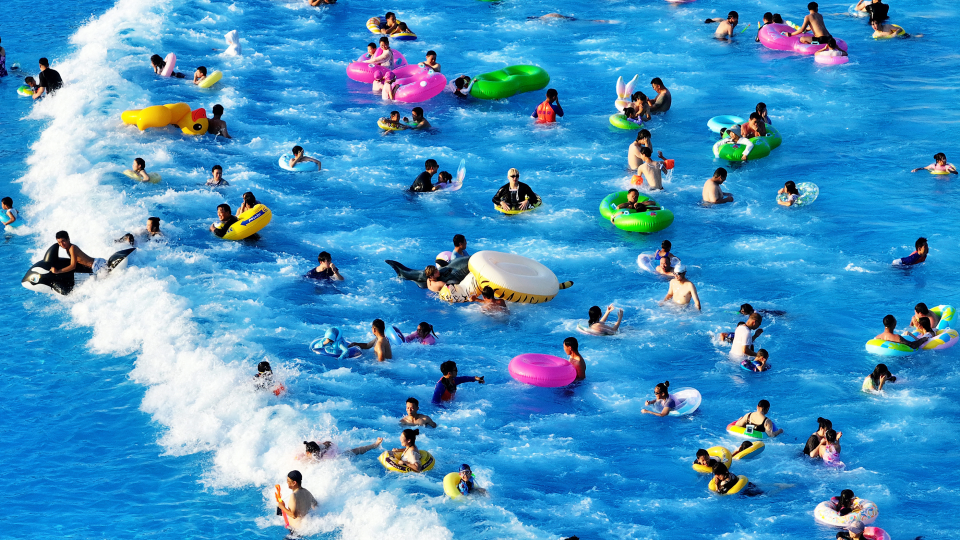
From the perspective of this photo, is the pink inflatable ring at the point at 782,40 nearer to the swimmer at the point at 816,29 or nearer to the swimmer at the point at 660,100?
the swimmer at the point at 816,29

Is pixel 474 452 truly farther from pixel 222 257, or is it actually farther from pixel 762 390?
pixel 222 257

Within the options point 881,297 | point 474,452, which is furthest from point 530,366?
point 881,297

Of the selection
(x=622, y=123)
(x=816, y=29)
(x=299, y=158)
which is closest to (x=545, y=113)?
(x=622, y=123)

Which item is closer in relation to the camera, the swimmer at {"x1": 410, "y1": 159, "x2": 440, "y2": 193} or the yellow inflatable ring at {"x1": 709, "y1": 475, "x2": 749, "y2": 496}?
the yellow inflatable ring at {"x1": 709, "y1": 475, "x2": 749, "y2": 496}

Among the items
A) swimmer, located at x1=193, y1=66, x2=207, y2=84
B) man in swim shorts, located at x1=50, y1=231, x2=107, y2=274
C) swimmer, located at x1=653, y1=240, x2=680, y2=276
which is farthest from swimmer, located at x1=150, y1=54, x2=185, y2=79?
swimmer, located at x1=653, y1=240, x2=680, y2=276

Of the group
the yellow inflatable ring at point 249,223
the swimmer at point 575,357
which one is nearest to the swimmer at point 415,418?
the swimmer at point 575,357

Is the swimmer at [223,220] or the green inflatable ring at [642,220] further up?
the green inflatable ring at [642,220]

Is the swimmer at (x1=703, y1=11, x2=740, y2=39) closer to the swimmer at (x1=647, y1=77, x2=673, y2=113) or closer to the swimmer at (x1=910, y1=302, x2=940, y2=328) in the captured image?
the swimmer at (x1=647, y1=77, x2=673, y2=113)
